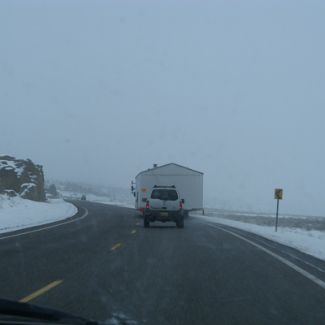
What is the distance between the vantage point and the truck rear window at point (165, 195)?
32.5 m

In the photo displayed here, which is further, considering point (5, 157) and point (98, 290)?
point (5, 157)

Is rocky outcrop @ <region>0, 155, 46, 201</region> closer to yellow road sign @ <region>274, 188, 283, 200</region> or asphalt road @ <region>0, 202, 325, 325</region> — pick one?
yellow road sign @ <region>274, 188, 283, 200</region>

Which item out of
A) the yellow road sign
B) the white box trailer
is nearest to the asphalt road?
the yellow road sign

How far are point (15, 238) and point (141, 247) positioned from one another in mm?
4892

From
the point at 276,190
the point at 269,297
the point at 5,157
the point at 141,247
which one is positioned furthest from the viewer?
the point at 5,157

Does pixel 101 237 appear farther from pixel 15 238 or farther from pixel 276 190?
pixel 276 190

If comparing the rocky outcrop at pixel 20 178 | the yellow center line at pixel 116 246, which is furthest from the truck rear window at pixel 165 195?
the rocky outcrop at pixel 20 178

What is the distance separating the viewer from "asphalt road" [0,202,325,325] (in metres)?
8.46

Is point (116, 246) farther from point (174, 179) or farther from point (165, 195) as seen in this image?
point (174, 179)

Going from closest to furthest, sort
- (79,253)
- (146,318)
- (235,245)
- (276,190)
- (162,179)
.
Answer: (146,318) < (79,253) < (235,245) < (276,190) < (162,179)

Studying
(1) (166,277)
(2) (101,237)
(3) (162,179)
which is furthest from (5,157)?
(1) (166,277)

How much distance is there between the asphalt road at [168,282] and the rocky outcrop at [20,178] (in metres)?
45.1

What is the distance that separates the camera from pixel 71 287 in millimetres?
10422

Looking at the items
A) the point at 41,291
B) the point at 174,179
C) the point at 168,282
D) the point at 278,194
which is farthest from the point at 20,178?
the point at 41,291
